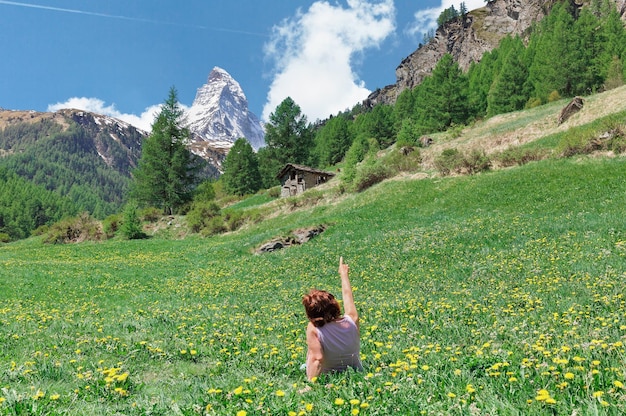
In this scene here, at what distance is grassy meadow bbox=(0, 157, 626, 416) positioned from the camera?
3.94 m

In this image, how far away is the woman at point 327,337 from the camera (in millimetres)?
4863

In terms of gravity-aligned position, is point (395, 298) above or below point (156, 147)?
below

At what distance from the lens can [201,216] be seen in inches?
1766

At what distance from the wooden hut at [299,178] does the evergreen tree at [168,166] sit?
1327 centimetres

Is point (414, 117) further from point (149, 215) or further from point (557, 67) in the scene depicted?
point (149, 215)

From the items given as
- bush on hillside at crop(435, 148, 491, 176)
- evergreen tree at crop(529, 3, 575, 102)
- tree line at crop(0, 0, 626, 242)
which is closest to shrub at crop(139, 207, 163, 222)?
tree line at crop(0, 0, 626, 242)

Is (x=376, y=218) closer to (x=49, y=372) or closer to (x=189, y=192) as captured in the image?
(x=49, y=372)

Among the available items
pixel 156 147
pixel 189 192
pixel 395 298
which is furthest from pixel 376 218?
pixel 156 147

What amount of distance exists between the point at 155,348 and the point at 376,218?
21809mm

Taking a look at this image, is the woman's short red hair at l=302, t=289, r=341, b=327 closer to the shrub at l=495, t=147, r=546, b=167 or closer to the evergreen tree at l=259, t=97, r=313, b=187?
the shrub at l=495, t=147, r=546, b=167

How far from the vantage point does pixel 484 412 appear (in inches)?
126

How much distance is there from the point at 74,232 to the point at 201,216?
51.5ft

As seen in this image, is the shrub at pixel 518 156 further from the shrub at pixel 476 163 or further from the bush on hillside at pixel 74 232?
the bush on hillside at pixel 74 232

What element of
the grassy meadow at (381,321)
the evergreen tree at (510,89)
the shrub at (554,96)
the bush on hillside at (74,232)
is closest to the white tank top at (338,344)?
the grassy meadow at (381,321)
